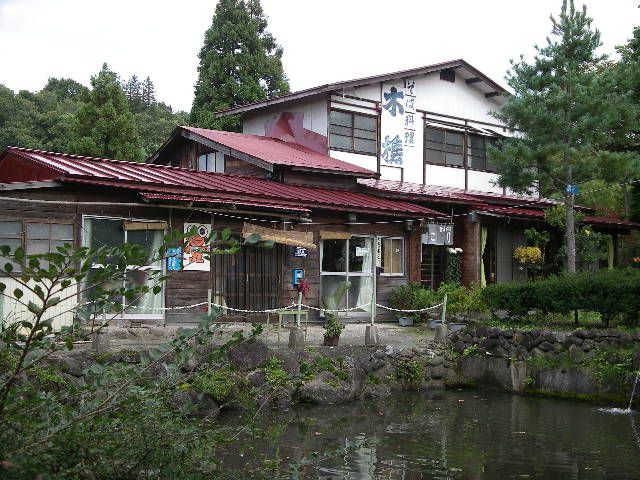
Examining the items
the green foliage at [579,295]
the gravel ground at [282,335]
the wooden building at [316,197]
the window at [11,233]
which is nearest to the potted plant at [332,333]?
the gravel ground at [282,335]

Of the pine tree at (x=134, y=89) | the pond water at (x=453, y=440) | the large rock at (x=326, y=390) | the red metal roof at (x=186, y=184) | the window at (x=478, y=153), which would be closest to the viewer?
the pond water at (x=453, y=440)

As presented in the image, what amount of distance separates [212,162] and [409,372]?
10755mm

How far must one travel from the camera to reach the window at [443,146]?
24938 millimetres

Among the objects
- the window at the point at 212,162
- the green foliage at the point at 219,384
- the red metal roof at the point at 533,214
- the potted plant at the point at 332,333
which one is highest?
the window at the point at 212,162

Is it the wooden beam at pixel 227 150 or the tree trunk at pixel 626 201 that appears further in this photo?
the tree trunk at pixel 626 201

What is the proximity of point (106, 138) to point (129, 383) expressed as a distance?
2578 centimetres

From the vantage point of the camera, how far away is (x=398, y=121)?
24000 mm

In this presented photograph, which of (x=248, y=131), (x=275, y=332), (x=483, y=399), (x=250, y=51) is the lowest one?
(x=483, y=399)

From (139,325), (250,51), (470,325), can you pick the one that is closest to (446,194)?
(470,325)

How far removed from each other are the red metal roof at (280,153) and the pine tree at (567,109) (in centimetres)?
471

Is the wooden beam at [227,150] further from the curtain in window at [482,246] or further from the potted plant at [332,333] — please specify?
the curtain in window at [482,246]

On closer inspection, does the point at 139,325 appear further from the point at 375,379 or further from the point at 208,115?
the point at 208,115

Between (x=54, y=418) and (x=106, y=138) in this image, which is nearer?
(x=54, y=418)

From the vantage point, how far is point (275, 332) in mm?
16172
